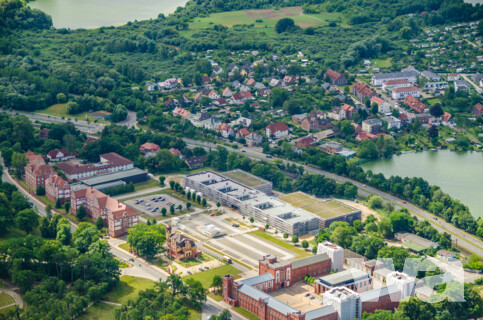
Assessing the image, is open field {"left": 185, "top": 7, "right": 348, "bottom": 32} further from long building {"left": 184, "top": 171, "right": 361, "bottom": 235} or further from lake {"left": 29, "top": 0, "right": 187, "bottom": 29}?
long building {"left": 184, "top": 171, "right": 361, "bottom": 235}

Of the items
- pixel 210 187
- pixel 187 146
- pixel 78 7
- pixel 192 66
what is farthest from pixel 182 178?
pixel 78 7

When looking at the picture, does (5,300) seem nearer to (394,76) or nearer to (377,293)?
(377,293)

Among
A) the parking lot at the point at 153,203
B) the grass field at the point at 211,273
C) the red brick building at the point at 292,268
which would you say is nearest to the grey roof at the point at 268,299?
the red brick building at the point at 292,268

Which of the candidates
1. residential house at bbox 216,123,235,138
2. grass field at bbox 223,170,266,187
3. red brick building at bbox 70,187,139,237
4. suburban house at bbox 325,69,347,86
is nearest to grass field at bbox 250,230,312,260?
grass field at bbox 223,170,266,187

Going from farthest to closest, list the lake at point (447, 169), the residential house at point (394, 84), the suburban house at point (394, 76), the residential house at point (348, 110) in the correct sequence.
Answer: the suburban house at point (394, 76) < the residential house at point (394, 84) < the residential house at point (348, 110) < the lake at point (447, 169)

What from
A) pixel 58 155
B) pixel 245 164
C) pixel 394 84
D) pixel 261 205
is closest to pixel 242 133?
pixel 245 164

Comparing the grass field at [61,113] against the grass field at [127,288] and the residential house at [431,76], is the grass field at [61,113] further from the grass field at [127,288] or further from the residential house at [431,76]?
the residential house at [431,76]

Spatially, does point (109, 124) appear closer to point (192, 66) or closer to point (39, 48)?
point (192, 66)
